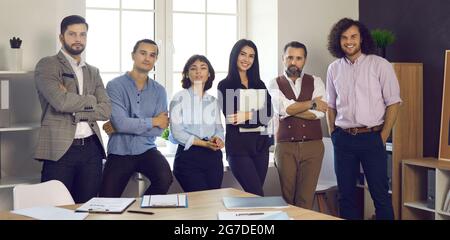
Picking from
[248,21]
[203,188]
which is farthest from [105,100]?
[248,21]

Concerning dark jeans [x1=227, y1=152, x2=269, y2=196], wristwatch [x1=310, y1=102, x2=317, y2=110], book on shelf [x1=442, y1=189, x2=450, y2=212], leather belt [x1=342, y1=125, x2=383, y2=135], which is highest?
wristwatch [x1=310, y1=102, x2=317, y2=110]

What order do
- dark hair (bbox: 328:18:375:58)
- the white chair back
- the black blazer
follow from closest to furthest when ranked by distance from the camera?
the white chair back → the black blazer → dark hair (bbox: 328:18:375:58)

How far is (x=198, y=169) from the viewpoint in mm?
3822

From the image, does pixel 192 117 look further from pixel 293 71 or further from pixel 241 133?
pixel 293 71

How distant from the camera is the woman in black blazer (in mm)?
3891

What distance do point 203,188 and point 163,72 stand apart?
167cm

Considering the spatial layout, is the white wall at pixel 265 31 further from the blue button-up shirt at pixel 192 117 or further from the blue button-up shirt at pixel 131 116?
the blue button-up shirt at pixel 131 116

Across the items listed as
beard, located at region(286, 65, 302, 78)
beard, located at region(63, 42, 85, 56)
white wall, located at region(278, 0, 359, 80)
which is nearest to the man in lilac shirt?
beard, located at region(286, 65, 302, 78)

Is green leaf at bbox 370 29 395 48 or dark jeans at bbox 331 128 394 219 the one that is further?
green leaf at bbox 370 29 395 48

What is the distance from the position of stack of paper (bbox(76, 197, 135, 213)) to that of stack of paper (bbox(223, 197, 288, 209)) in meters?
0.48

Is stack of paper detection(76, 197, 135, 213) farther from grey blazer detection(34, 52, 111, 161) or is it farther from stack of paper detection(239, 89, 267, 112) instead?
Answer: stack of paper detection(239, 89, 267, 112)

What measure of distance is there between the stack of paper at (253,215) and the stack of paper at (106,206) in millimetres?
468

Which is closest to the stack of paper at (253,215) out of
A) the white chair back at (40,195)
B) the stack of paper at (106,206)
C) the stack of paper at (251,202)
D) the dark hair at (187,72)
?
the stack of paper at (251,202)
